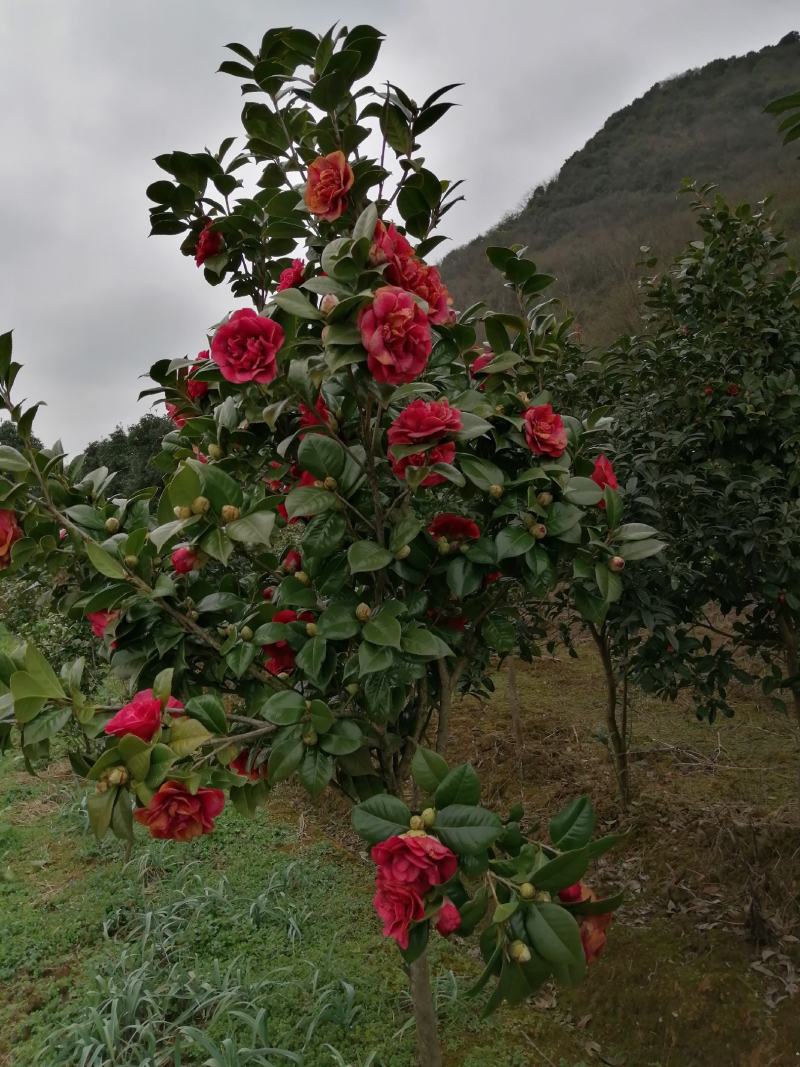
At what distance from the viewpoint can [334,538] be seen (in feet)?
3.74

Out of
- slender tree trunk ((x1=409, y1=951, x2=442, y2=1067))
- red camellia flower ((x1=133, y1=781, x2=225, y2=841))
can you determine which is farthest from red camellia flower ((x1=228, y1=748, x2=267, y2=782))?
slender tree trunk ((x1=409, y1=951, x2=442, y2=1067))

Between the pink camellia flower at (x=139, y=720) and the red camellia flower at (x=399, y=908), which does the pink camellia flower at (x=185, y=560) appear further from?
the red camellia flower at (x=399, y=908)

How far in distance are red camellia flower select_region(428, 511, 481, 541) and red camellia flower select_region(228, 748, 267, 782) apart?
20.8 inches

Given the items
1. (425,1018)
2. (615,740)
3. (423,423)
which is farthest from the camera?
(615,740)

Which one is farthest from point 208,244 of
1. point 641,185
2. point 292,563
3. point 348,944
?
point 641,185

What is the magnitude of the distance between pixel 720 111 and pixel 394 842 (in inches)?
1087

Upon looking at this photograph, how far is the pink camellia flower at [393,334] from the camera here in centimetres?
90

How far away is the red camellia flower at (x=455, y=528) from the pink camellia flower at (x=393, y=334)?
382 millimetres

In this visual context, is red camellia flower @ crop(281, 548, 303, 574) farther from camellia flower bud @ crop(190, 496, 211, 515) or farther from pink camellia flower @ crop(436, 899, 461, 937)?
pink camellia flower @ crop(436, 899, 461, 937)

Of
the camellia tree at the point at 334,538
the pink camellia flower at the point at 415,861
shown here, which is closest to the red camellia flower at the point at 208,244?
the camellia tree at the point at 334,538

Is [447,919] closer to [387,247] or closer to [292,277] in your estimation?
[387,247]

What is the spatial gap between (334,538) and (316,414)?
206 mm

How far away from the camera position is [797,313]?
2.48m

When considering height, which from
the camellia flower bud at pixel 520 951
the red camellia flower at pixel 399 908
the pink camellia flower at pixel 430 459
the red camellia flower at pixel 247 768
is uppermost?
the pink camellia flower at pixel 430 459
